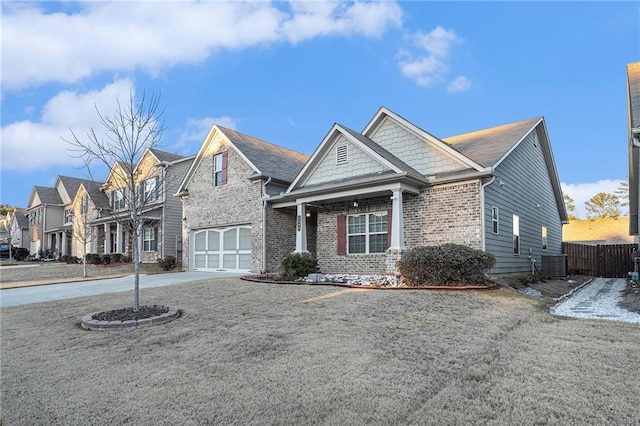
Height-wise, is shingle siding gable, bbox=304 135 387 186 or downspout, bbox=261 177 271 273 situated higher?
shingle siding gable, bbox=304 135 387 186

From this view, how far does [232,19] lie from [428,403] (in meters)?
12.0

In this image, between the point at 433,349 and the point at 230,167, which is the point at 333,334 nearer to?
the point at 433,349

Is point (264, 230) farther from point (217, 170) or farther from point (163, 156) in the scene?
point (163, 156)

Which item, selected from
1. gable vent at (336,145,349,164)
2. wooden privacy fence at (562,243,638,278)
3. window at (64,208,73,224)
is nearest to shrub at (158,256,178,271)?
gable vent at (336,145,349,164)

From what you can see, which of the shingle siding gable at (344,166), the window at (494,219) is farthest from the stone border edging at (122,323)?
the window at (494,219)

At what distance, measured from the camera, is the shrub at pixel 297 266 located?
13.8 m

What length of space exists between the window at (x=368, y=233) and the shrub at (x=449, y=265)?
12.1 feet

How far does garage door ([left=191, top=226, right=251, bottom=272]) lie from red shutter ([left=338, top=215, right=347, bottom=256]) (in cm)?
446

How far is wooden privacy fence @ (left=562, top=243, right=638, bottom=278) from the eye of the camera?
758 inches

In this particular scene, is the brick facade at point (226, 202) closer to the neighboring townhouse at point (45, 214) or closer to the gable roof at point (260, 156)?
the gable roof at point (260, 156)

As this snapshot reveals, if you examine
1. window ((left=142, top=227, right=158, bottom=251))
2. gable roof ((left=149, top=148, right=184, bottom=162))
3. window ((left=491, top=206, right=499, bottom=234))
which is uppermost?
gable roof ((left=149, top=148, right=184, bottom=162))

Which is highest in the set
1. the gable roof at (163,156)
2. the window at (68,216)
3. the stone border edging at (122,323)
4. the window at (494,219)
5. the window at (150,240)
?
the gable roof at (163,156)

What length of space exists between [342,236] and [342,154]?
123 inches

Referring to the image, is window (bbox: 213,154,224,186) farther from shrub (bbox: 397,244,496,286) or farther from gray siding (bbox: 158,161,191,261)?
shrub (bbox: 397,244,496,286)
